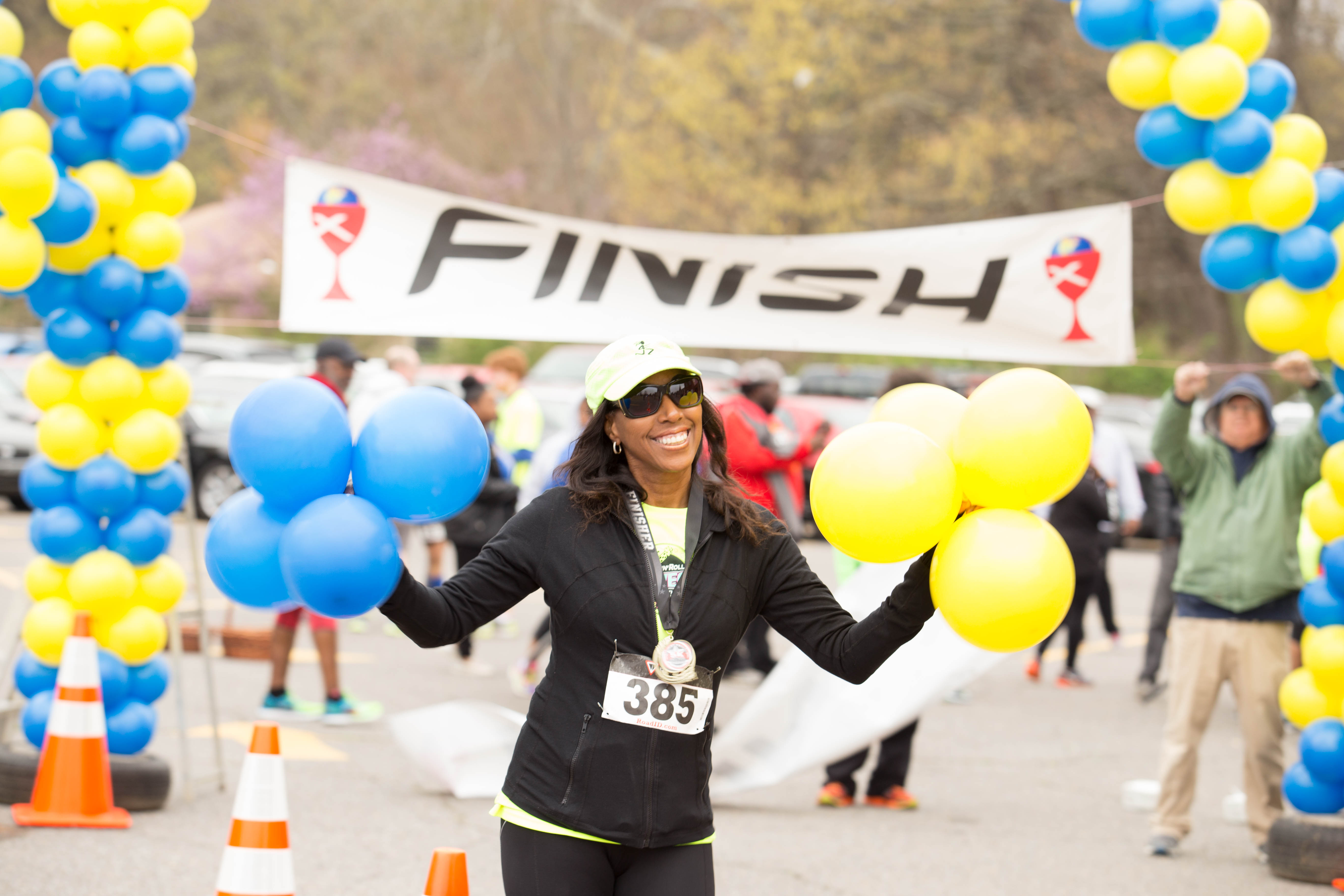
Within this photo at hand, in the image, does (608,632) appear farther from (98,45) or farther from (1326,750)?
(98,45)

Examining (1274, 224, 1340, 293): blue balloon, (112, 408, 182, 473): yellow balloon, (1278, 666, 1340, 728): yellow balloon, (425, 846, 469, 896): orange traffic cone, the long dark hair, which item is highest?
(1274, 224, 1340, 293): blue balloon

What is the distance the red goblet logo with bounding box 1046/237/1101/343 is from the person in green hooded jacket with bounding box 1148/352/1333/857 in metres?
0.72

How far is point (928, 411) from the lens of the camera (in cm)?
306

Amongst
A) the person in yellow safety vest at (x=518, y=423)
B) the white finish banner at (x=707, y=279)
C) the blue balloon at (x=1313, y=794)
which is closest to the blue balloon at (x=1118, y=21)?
the white finish banner at (x=707, y=279)

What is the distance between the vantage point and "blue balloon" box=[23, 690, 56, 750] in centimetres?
609

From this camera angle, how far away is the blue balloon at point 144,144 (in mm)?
6000

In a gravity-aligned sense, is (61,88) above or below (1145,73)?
below

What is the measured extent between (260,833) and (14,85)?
3.58 metres

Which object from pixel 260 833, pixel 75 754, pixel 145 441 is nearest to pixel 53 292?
pixel 145 441

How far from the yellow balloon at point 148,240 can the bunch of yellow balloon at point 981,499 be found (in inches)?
164

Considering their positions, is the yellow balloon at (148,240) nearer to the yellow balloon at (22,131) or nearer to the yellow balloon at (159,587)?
the yellow balloon at (22,131)

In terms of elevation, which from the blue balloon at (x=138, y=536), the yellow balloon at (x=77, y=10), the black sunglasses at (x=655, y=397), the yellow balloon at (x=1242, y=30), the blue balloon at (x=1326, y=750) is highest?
the yellow balloon at (x=1242, y=30)

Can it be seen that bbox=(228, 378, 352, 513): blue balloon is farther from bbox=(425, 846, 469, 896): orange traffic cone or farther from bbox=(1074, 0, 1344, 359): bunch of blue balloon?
bbox=(1074, 0, 1344, 359): bunch of blue balloon

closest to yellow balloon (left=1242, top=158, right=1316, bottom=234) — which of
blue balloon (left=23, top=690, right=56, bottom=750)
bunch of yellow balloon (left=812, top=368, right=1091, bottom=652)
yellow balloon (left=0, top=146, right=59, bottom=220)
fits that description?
bunch of yellow balloon (left=812, top=368, right=1091, bottom=652)
